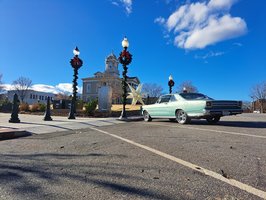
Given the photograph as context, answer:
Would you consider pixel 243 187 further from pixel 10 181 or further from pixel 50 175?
pixel 10 181

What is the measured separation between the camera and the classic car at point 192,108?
34.9 ft

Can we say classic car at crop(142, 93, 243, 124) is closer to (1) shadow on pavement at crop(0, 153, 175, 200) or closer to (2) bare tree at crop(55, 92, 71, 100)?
(1) shadow on pavement at crop(0, 153, 175, 200)

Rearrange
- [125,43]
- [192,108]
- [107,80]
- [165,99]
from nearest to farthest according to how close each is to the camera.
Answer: [192,108]
[165,99]
[125,43]
[107,80]

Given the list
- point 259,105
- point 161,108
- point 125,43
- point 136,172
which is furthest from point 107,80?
point 136,172

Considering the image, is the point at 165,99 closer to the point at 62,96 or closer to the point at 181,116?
the point at 181,116

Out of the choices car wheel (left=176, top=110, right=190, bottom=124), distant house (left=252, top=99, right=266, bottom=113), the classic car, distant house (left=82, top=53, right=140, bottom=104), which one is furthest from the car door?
distant house (left=252, top=99, right=266, bottom=113)

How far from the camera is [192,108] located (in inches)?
441

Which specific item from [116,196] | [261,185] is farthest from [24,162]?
[261,185]

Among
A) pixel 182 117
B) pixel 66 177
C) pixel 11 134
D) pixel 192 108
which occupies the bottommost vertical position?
pixel 66 177

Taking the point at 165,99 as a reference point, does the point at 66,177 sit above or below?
below

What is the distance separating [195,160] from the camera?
167 inches

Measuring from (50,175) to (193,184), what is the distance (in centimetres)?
192

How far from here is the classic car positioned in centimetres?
1062

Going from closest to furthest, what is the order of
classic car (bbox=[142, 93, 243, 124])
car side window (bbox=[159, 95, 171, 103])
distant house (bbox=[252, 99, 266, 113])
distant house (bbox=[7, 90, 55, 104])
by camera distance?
1. classic car (bbox=[142, 93, 243, 124])
2. car side window (bbox=[159, 95, 171, 103])
3. distant house (bbox=[252, 99, 266, 113])
4. distant house (bbox=[7, 90, 55, 104])
